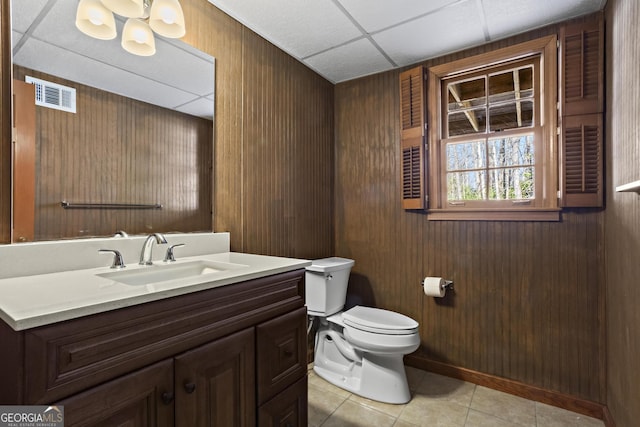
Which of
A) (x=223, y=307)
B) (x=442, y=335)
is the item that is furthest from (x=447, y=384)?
(x=223, y=307)

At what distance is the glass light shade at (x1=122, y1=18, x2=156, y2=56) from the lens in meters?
1.40

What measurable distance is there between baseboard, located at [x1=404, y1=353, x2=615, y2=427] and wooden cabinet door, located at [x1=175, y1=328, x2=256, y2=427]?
1603 mm

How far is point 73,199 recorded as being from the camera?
1.23 metres

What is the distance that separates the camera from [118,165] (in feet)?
4.45

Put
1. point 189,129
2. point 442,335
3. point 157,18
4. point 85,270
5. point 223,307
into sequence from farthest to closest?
point 442,335 → point 189,129 → point 157,18 → point 85,270 → point 223,307

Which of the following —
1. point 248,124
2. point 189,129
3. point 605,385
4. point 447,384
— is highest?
point 248,124

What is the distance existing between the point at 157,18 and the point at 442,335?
254cm

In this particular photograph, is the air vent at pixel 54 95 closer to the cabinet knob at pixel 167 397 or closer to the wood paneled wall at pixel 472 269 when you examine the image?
the cabinet knob at pixel 167 397

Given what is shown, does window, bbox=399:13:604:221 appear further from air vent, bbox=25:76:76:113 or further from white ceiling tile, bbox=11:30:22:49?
white ceiling tile, bbox=11:30:22:49

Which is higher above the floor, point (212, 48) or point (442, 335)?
point (212, 48)

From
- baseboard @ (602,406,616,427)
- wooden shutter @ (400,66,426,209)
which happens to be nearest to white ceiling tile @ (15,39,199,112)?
wooden shutter @ (400,66,426,209)

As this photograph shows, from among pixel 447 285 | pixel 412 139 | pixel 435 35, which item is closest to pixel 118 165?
pixel 412 139

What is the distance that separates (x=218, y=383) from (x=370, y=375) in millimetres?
1248

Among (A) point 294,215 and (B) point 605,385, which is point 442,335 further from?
(A) point 294,215
